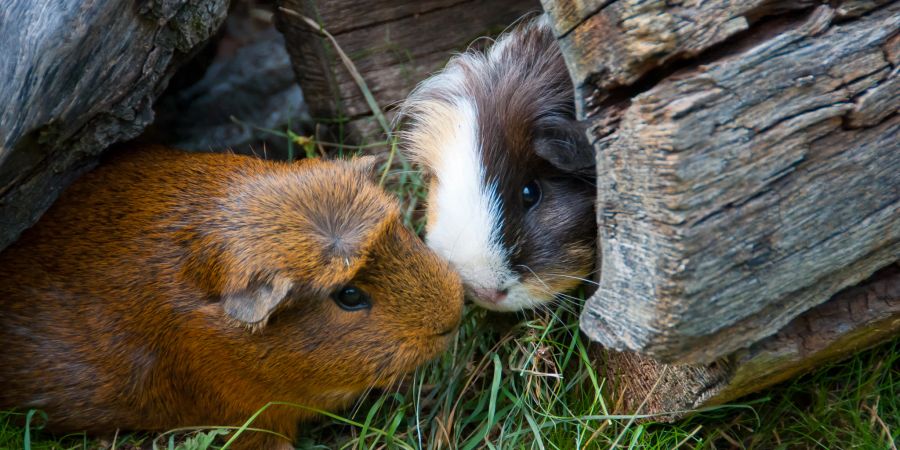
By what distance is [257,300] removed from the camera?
1.96 m

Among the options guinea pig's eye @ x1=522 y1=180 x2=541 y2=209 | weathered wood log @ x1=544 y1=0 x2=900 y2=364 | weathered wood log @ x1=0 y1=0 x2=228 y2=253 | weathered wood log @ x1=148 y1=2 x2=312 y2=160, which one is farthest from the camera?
weathered wood log @ x1=148 y1=2 x2=312 y2=160

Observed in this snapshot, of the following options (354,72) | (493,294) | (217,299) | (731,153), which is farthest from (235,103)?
(731,153)

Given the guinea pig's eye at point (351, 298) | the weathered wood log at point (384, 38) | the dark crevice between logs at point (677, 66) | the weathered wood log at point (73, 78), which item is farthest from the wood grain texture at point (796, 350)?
the weathered wood log at point (73, 78)

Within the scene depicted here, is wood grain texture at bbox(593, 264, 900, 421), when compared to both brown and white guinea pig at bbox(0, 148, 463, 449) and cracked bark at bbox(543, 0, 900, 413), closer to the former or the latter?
cracked bark at bbox(543, 0, 900, 413)

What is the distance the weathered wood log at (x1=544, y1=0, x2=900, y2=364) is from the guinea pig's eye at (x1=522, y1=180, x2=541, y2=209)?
1.79ft

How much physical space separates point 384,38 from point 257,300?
135 centimetres

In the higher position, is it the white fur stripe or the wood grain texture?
the white fur stripe

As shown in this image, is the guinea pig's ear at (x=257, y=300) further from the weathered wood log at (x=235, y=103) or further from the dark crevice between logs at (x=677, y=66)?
the weathered wood log at (x=235, y=103)

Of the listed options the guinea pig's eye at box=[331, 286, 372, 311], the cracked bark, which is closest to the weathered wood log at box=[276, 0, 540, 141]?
the guinea pig's eye at box=[331, 286, 372, 311]

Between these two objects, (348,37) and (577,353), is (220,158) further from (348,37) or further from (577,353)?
(577,353)

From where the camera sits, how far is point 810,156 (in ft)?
4.93

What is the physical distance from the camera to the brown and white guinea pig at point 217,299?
2.02 meters

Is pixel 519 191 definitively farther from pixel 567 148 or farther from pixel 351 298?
pixel 351 298

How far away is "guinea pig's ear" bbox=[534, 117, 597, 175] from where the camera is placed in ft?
6.82
